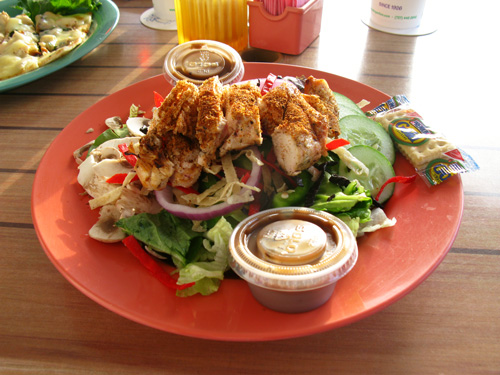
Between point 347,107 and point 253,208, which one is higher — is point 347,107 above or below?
above

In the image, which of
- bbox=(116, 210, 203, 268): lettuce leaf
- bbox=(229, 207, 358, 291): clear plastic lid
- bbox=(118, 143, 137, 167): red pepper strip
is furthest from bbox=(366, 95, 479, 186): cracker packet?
bbox=(118, 143, 137, 167): red pepper strip

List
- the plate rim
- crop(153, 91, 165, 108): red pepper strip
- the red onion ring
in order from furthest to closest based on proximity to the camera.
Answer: the plate rim < crop(153, 91, 165, 108): red pepper strip < the red onion ring

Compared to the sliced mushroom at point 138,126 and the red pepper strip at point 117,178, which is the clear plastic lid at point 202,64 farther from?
the red pepper strip at point 117,178

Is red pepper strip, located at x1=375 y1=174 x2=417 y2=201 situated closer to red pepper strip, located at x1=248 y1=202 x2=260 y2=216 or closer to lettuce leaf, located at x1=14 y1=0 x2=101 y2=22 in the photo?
red pepper strip, located at x1=248 y1=202 x2=260 y2=216

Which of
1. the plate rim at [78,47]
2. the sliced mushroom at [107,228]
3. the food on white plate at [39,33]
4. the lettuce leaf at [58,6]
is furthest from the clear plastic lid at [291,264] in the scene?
the lettuce leaf at [58,6]

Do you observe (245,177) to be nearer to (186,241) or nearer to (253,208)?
(253,208)

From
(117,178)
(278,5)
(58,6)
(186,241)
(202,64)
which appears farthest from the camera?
(58,6)

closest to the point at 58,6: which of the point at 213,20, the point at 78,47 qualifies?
the point at 78,47
